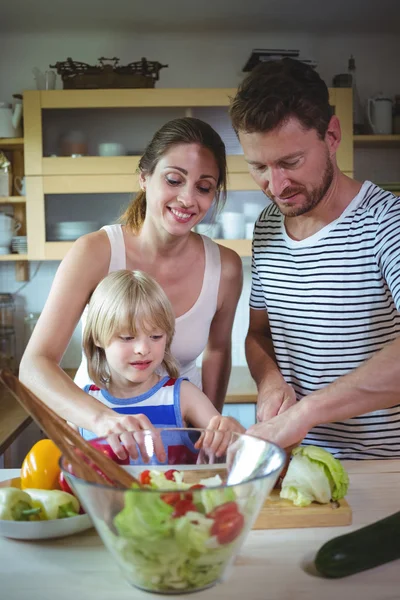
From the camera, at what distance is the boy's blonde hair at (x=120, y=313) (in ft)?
5.26

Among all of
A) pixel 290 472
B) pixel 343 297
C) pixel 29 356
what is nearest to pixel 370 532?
pixel 290 472

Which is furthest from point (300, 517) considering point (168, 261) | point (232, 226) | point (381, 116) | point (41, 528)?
point (381, 116)

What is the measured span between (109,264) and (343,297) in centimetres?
60

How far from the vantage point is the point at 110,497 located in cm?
77

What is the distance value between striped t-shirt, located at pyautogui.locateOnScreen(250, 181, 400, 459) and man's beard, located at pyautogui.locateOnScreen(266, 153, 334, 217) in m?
0.08

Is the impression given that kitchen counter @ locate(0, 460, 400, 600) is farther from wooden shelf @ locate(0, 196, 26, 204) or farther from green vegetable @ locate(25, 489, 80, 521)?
wooden shelf @ locate(0, 196, 26, 204)

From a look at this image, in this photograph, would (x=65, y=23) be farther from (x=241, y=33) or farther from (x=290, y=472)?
(x=290, y=472)

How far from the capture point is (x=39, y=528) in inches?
37.4

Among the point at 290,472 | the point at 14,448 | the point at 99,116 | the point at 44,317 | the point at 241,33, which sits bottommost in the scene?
the point at 14,448

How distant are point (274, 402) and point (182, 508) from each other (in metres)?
0.65

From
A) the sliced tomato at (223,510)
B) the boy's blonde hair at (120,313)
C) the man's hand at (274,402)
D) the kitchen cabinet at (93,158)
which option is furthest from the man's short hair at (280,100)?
the kitchen cabinet at (93,158)

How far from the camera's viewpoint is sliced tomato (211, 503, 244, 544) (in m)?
0.77

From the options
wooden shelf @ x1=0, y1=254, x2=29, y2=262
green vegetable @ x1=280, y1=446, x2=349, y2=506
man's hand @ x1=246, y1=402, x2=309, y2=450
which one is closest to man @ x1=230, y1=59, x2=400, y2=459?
man's hand @ x1=246, y1=402, x2=309, y2=450

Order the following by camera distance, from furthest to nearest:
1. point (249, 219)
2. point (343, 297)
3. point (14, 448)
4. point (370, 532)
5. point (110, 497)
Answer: point (249, 219)
point (14, 448)
point (343, 297)
point (370, 532)
point (110, 497)
